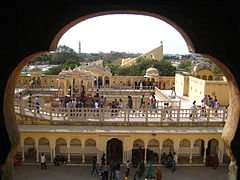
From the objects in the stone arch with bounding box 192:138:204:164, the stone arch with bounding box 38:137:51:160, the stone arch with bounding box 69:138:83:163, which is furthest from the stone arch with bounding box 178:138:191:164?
the stone arch with bounding box 38:137:51:160

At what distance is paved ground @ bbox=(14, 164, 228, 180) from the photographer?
47.4 ft

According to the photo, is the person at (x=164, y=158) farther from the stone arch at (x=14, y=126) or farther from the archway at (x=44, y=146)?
the stone arch at (x=14, y=126)

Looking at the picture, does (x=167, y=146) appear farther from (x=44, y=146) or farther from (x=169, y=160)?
(x=44, y=146)

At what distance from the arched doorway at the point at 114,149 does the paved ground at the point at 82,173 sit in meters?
1.05

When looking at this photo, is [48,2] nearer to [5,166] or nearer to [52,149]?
[5,166]

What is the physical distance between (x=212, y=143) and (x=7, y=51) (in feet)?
56.4

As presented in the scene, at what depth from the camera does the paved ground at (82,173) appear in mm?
14445

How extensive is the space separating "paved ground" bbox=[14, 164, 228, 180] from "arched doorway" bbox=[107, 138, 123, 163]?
105 cm

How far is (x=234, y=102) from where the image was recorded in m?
2.83

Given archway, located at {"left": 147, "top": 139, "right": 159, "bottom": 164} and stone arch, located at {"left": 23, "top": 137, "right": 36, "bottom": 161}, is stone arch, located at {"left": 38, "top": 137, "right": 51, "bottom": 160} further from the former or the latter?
archway, located at {"left": 147, "top": 139, "right": 159, "bottom": 164}

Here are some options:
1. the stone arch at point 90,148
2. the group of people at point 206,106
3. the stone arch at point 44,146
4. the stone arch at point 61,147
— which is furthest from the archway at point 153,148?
the stone arch at point 44,146

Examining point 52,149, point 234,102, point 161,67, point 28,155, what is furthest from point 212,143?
point 161,67

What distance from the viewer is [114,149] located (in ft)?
55.7

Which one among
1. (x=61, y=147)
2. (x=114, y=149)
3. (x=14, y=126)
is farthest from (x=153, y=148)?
(x=14, y=126)
